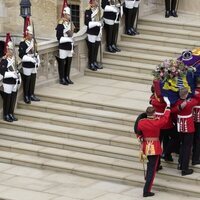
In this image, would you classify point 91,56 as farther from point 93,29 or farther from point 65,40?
point 65,40

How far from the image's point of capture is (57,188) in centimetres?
2397

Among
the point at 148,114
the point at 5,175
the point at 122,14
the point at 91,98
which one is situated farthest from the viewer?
the point at 122,14

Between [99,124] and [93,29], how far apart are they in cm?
299

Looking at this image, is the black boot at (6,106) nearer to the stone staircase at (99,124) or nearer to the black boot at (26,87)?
the stone staircase at (99,124)

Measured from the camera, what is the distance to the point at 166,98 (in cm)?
2361

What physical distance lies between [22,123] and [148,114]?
4007 mm

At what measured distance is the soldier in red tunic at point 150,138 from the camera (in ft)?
75.5

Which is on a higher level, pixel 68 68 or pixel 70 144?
pixel 68 68

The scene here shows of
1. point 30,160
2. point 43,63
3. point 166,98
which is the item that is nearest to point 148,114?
point 166,98

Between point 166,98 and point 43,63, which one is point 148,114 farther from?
point 43,63

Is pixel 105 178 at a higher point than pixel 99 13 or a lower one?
lower

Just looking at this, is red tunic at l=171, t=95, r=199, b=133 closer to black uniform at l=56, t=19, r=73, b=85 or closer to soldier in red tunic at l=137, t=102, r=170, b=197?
soldier in red tunic at l=137, t=102, r=170, b=197

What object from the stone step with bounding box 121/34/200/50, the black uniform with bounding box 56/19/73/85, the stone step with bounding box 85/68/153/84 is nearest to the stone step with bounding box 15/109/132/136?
the black uniform with bounding box 56/19/73/85

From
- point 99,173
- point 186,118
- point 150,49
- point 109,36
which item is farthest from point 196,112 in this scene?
point 109,36
